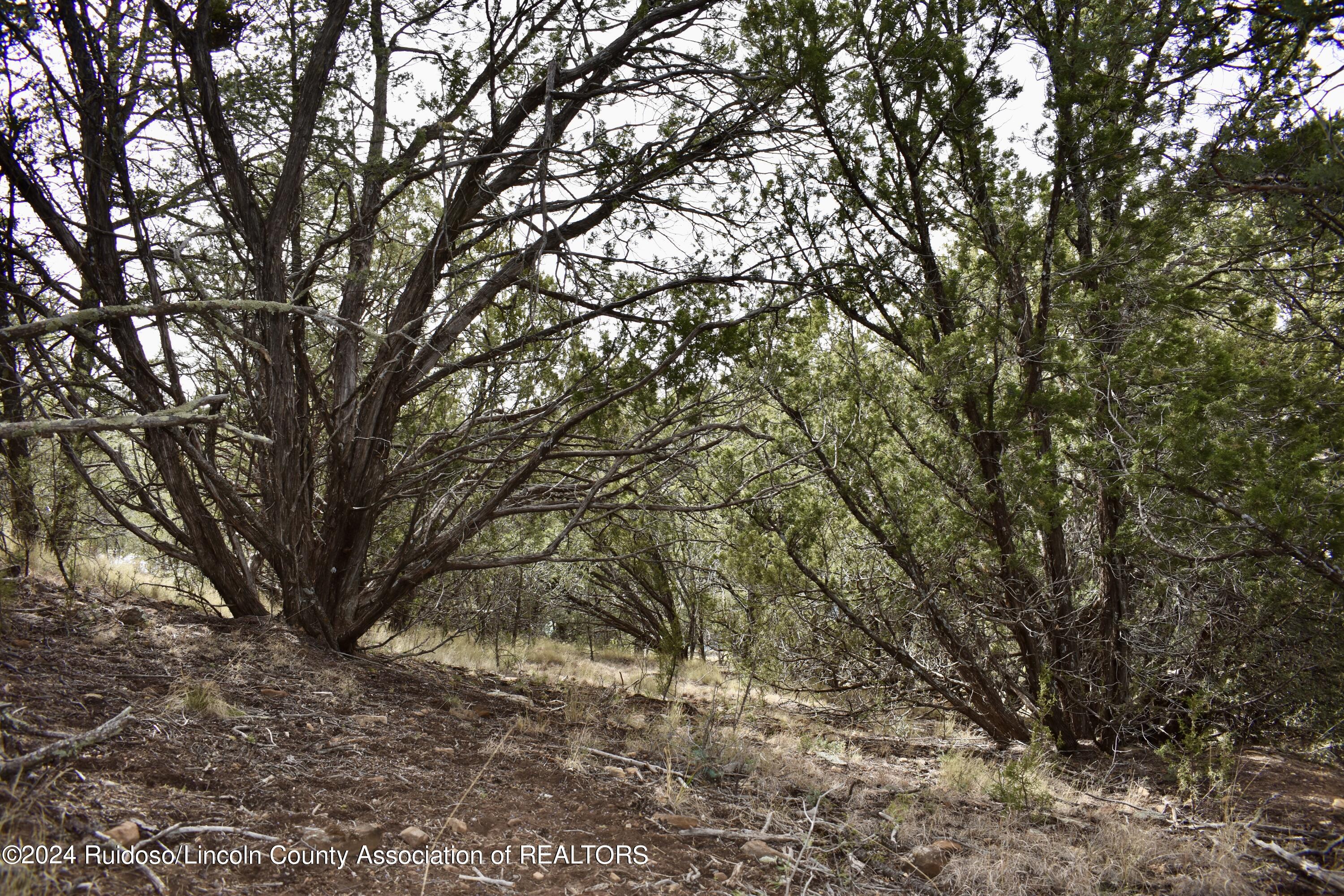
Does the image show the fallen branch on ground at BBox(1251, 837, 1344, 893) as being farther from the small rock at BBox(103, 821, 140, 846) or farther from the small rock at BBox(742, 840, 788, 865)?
the small rock at BBox(103, 821, 140, 846)

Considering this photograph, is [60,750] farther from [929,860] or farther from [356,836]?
[929,860]

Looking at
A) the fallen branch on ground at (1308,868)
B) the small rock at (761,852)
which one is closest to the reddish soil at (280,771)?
the small rock at (761,852)

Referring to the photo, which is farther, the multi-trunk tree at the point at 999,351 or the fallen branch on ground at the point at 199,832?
the multi-trunk tree at the point at 999,351

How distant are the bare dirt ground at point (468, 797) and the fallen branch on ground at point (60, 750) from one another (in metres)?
0.06

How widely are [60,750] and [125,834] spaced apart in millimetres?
351

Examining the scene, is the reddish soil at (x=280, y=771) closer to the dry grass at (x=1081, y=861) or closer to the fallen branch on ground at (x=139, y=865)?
the fallen branch on ground at (x=139, y=865)

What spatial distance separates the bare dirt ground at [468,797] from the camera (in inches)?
93.4

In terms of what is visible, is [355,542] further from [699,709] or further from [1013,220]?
[1013,220]

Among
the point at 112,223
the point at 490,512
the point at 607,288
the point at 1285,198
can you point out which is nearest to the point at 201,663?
the point at 490,512

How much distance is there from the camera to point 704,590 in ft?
30.8

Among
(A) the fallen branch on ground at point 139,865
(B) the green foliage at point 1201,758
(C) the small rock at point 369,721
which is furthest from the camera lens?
(B) the green foliage at point 1201,758

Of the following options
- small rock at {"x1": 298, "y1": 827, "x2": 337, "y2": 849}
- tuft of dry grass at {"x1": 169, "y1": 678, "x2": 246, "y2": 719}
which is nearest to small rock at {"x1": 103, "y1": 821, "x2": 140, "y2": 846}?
small rock at {"x1": 298, "y1": 827, "x2": 337, "y2": 849}

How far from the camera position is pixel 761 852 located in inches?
119

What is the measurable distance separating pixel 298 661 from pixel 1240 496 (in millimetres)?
5891
